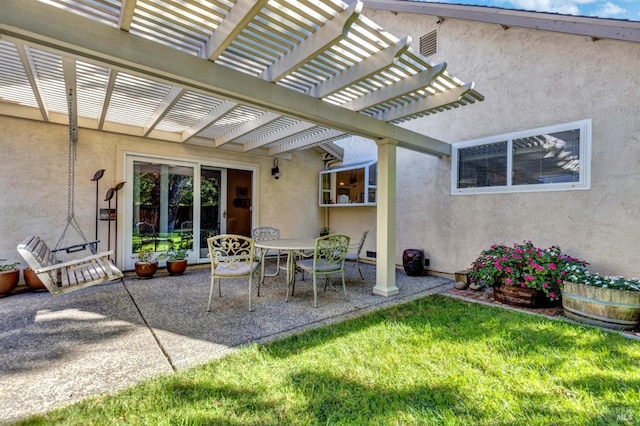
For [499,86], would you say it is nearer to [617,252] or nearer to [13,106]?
[617,252]

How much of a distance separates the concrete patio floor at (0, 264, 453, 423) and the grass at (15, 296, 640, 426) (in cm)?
27

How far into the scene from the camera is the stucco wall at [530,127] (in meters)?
3.92

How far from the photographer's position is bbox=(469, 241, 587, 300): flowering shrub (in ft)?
12.8

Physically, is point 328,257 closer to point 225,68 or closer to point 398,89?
point 398,89

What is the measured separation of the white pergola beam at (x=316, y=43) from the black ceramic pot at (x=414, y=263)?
14.1ft

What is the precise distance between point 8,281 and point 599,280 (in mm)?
7839

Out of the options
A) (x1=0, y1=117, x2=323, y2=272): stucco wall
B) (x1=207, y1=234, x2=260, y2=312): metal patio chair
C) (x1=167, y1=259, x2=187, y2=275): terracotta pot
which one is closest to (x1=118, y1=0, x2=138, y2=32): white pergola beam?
(x1=207, y1=234, x2=260, y2=312): metal patio chair

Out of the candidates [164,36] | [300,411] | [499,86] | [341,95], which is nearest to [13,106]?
[164,36]

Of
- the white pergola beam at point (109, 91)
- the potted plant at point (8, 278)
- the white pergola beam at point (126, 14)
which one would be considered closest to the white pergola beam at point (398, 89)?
the white pergola beam at point (126, 14)

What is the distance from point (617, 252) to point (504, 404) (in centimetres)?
352

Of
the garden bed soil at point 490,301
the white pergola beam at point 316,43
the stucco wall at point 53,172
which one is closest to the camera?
the white pergola beam at point 316,43

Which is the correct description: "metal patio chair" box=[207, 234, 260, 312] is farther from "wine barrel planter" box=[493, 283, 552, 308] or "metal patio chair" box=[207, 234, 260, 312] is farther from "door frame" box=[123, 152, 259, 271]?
"wine barrel planter" box=[493, 283, 552, 308]

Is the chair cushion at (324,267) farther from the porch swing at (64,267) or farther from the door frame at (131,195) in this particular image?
the door frame at (131,195)

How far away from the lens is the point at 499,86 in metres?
5.11
